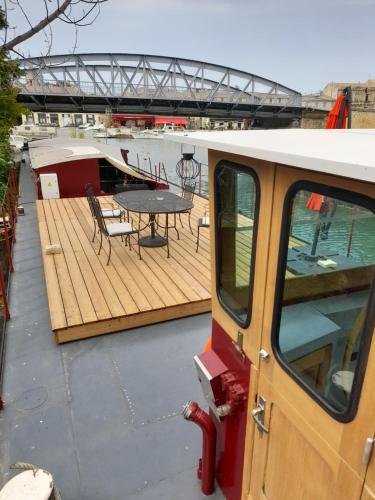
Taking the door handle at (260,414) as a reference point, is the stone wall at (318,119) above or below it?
above

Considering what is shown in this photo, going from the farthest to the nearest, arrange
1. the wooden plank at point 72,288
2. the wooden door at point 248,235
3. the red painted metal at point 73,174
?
the red painted metal at point 73,174 → the wooden plank at point 72,288 → the wooden door at point 248,235

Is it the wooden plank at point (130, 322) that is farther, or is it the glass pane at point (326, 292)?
the wooden plank at point (130, 322)

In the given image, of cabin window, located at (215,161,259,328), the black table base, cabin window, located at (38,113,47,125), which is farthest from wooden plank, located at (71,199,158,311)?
cabin window, located at (38,113,47,125)

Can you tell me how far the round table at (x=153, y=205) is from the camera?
5.59 m

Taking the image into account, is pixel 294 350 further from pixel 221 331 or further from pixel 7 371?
pixel 7 371

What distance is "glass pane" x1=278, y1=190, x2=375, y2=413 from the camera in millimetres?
1164

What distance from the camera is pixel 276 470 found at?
1605 mm

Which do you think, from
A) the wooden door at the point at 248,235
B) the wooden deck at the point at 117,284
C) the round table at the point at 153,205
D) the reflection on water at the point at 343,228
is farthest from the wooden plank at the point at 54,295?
the reflection on water at the point at 343,228

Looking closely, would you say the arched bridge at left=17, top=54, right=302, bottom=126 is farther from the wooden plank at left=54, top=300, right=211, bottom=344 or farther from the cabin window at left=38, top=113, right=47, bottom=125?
the cabin window at left=38, top=113, right=47, bottom=125

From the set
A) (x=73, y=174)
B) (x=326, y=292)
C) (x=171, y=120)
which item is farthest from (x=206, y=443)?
(x=171, y=120)

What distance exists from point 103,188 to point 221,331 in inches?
465

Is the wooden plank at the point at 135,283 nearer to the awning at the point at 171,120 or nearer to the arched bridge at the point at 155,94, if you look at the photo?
the arched bridge at the point at 155,94

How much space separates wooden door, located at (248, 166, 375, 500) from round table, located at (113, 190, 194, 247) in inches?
163

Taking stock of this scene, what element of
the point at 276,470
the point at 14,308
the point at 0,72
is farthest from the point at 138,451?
the point at 0,72
